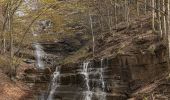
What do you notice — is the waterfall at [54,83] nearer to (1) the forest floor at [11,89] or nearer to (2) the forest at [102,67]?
(2) the forest at [102,67]

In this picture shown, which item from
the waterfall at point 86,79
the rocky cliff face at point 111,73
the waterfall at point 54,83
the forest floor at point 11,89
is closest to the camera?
the forest floor at point 11,89

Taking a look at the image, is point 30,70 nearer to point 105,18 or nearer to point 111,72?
point 111,72

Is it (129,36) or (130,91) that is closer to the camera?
(130,91)

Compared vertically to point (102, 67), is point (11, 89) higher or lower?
lower

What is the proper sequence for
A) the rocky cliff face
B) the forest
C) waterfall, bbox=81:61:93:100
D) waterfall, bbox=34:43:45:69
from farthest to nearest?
waterfall, bbox=34:43:45:69, waterfall, bbox=81:61:93:100, the rocky cliff face, the forest

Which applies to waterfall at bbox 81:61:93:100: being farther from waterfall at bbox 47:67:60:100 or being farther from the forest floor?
the forest floor

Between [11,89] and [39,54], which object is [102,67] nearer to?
[11,89]

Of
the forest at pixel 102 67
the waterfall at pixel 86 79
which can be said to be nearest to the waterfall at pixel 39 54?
the forest at pixel 102 67

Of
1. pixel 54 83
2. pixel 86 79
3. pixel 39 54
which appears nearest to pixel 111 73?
pixel 86 79

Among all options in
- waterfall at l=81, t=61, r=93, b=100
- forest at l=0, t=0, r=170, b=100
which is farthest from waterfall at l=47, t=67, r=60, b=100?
waterfall at l=81, t=61, r=93, b=100

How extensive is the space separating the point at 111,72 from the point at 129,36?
6.16m

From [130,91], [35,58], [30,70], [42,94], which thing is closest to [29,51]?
[35,58]

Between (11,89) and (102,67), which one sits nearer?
(11,89)

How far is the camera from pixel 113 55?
23.8 metres
